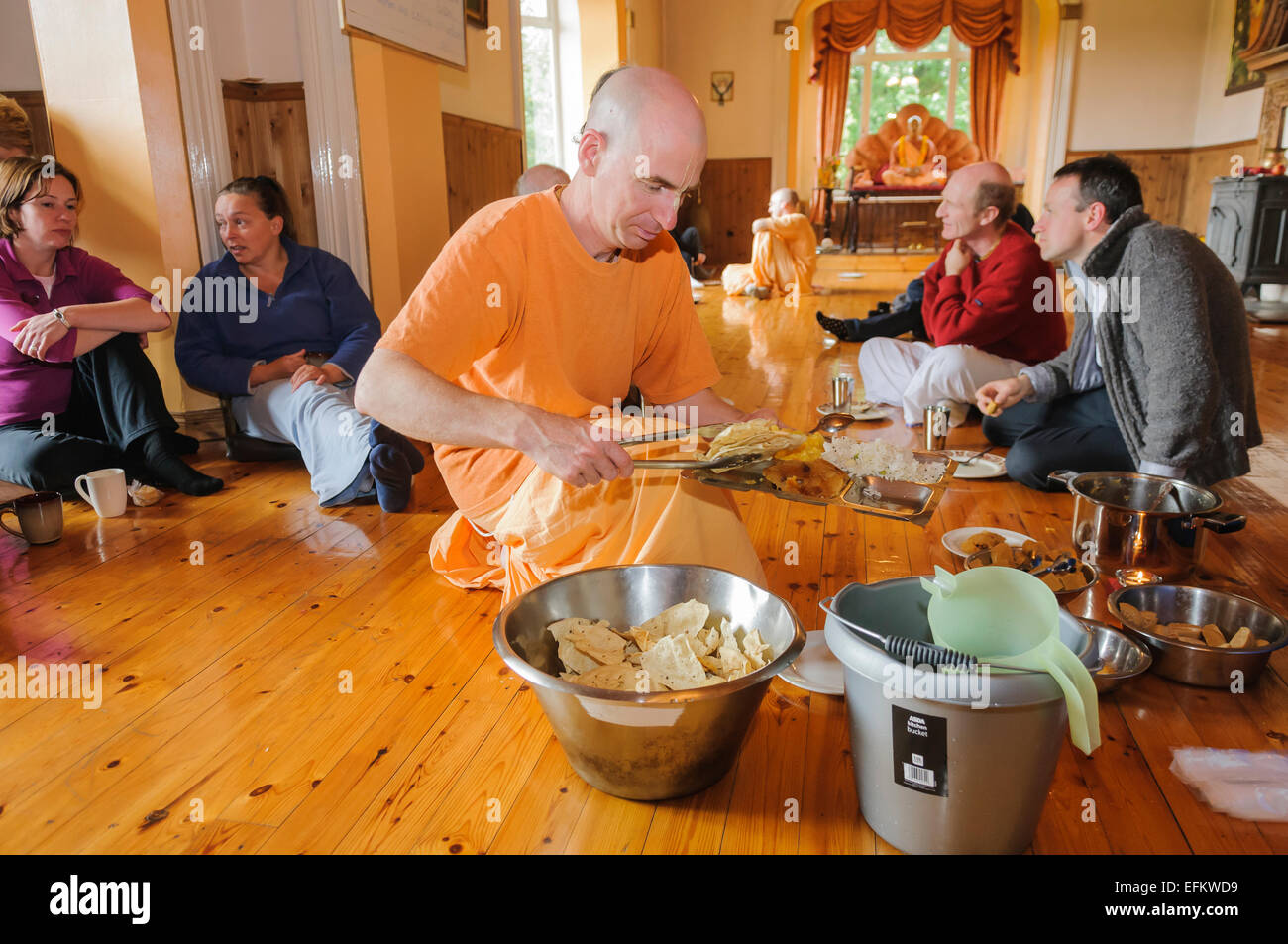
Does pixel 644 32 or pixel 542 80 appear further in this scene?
pixel 644 32

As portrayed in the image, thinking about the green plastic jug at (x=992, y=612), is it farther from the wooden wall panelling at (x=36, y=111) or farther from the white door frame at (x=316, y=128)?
the wooden wall panelling at (x=36, y=111)

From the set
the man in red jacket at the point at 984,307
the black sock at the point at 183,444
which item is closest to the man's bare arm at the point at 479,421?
the black sock at the point at 183,444

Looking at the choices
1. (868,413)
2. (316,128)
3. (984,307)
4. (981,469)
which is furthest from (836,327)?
(316,128)

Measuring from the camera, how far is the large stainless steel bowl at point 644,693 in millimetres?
1267

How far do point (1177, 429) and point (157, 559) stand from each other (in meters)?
2.67

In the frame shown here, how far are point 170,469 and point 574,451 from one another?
2191 millimetres

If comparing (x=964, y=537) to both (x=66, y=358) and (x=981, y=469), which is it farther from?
(x=66, y=358)

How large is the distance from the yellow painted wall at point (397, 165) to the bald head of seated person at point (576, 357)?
7.13ft

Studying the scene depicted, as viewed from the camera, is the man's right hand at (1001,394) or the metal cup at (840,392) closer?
the man's right hand at (1001,394)

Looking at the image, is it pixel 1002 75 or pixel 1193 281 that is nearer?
pixel 1193 281

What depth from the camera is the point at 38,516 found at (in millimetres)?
2531

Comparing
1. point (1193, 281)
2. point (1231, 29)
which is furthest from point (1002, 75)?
point (1193, 281)
